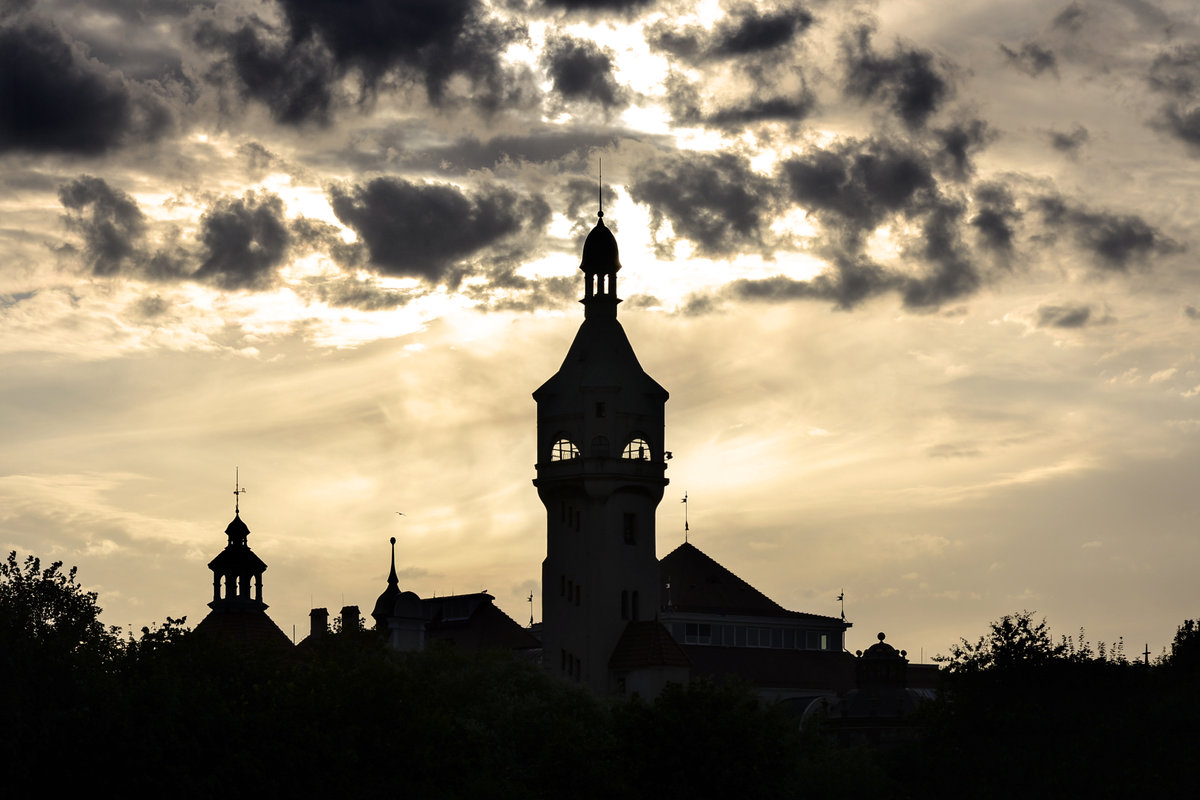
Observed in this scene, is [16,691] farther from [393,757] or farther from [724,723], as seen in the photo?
[724,723]

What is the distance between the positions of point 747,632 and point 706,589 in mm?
4999

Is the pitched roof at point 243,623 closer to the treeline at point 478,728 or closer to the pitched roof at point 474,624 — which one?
the treeline at point 478,728

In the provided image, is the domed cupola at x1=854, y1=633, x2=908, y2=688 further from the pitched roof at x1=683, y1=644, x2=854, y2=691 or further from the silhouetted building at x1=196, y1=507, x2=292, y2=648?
the silhouetted building at x1=196, y1=507, x2=292, y2=648

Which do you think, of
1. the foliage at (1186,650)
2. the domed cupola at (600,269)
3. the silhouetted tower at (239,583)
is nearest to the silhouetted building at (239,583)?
the silhouetted tower at (239,583)

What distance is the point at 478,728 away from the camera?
320 ft

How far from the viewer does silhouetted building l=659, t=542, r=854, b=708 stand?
551 ft

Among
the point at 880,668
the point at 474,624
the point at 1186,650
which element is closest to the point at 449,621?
the point at 474,624

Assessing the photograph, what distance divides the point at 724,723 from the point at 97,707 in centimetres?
3008

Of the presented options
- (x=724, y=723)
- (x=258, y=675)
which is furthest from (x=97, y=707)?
(x=724, y=723)

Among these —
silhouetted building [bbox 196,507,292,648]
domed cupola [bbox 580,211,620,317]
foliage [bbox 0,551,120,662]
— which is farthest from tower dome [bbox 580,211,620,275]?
foliage [bbox 0,551,120,662]

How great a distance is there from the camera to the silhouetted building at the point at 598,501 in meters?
142

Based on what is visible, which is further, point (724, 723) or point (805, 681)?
point (805, 681)

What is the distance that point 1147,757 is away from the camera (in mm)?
95875

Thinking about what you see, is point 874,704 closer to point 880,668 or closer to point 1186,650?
point 880,668
